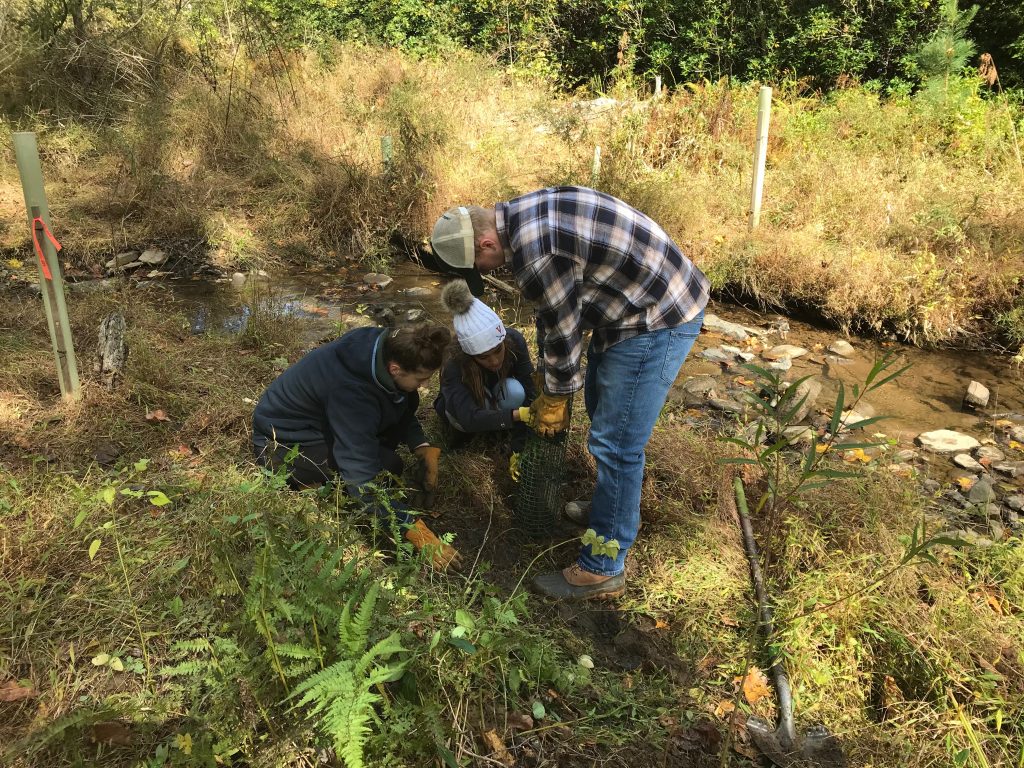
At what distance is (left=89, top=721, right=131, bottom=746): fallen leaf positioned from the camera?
5.26ft

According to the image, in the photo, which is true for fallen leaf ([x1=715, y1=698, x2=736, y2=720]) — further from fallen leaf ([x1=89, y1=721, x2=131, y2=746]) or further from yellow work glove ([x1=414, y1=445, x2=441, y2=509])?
fallen leaf ([x1=89, y1=721, x2=131, y2=746])

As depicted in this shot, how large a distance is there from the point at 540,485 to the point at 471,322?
0.78 meters

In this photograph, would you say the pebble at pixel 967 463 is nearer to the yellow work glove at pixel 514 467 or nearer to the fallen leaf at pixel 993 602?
the fallen leaf at pixel 993 602

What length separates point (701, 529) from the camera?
2.91 metres

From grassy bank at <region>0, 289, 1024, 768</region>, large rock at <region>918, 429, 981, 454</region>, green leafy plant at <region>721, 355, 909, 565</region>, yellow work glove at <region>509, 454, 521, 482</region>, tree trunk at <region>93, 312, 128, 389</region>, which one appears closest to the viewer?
grassy bank at <region>0, 289, 1024, 768</region>

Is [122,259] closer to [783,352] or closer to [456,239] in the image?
[456,239]

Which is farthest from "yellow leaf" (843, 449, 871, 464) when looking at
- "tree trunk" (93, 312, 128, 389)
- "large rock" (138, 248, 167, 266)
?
"large rock" (138, 248, 167, 266)

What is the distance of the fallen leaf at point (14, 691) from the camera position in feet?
5.61

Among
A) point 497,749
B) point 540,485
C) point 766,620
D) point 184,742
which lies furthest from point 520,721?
point 540,485

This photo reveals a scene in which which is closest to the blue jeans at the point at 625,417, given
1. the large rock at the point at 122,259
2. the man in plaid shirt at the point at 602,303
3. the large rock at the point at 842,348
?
the man in plaid shirt at the point at 602,303

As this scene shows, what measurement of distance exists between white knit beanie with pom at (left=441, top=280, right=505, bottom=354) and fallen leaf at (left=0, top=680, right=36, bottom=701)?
1.77 meters

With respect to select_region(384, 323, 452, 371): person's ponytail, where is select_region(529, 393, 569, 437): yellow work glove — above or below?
below

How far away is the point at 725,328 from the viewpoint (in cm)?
604

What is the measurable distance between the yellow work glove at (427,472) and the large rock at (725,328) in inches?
147
